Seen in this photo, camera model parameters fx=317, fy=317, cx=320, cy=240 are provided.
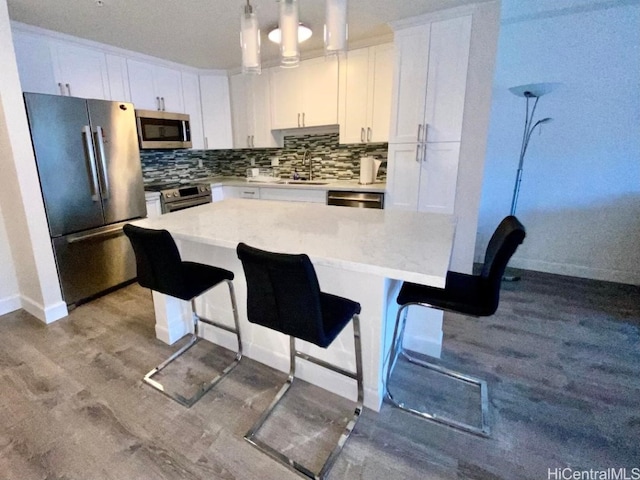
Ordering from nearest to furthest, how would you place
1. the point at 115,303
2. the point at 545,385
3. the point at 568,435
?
the point at 568,435
the point at 545,385
the point at 115,303

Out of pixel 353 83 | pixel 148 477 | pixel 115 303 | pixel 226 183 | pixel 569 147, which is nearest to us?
pixel 148 477

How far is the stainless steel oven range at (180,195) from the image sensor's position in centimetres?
346

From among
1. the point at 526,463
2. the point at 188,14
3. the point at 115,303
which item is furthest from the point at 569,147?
the point at 115,303

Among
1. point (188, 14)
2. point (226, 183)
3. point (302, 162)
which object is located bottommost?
point (226, 183)

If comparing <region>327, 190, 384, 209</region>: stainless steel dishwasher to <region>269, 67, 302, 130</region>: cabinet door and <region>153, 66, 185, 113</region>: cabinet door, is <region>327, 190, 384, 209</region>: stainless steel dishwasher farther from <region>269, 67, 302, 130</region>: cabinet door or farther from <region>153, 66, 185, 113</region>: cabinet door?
<region>153, 66, 185, 113</region>: cabinet door

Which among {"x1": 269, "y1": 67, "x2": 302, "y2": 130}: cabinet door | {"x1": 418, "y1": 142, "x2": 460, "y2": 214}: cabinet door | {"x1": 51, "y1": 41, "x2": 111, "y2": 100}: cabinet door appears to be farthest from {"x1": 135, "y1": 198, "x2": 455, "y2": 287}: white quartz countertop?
{"x1": 51, "y1": 41, "x2": 111, "y2": 100}: cabinet door

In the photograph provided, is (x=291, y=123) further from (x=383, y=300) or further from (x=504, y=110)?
(x=383, y=300)

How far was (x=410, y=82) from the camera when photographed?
2.84m

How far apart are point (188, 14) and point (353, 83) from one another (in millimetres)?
1636

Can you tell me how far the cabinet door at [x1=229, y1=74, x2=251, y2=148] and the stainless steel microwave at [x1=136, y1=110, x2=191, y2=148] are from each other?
2.18ft

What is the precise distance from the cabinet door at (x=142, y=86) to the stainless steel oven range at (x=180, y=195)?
915 millimetres

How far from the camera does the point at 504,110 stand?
3.22m

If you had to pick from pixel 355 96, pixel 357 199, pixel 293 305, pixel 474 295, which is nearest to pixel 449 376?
pixel 474 295

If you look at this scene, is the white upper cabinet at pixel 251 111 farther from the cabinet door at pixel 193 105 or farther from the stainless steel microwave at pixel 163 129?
the stainless steel microwave at pixel 163 129
